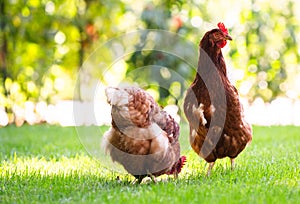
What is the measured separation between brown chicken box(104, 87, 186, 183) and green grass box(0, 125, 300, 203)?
0.18 metres

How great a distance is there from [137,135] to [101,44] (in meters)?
7.93

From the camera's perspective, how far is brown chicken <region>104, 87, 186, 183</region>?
3.94m

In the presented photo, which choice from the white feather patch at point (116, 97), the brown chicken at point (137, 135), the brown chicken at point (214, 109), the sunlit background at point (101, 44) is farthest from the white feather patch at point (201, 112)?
the sunlit background at point (101, 44)

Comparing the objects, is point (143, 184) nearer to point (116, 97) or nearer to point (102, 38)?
point (116, 97)

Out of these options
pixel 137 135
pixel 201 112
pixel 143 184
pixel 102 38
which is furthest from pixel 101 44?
pixel 137 135

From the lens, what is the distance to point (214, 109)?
14.5 ft

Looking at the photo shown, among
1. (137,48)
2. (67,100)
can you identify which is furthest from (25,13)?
(137,48)

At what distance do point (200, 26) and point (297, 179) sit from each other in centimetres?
730

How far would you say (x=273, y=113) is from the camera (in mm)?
14023

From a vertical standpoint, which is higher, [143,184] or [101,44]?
[101,44]

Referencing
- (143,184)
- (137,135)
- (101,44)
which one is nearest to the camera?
(137,135)

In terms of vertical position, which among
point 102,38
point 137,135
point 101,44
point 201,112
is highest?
point 102,38

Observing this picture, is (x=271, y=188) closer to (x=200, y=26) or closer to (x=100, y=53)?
(x=100, y=53)

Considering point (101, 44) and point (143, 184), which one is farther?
point (101, 44)
